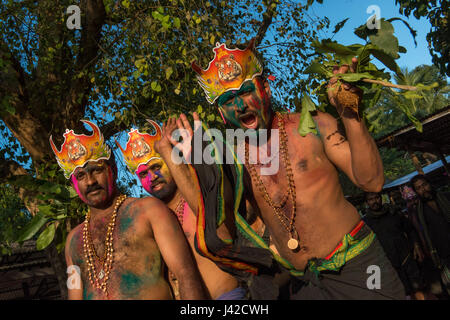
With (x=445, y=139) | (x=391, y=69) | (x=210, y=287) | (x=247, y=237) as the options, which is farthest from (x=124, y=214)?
(x=445, y=139)

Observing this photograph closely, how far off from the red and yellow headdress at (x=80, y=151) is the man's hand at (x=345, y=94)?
2.18 metres

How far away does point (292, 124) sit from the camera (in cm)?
270

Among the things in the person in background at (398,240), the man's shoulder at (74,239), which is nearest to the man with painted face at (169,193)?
the man's shoulder at (74,239)

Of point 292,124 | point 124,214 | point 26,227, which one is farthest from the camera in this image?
point 26,227

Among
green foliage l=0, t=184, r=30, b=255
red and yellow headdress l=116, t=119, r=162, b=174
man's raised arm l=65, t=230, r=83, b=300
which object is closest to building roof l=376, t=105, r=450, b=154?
red and yellow headdress l=116, t=119, r=162, b=174

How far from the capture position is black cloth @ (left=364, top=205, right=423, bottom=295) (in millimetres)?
5996

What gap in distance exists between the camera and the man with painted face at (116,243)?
2861 millimetres

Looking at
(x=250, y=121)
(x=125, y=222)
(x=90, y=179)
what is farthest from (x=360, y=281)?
(x=90, y=179)

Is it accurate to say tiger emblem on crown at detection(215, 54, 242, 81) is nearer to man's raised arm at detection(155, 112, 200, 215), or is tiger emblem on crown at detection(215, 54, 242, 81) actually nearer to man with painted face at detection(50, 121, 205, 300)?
man's raised arm at detection(155, 112, 200, 215)

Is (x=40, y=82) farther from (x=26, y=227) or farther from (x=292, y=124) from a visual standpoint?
(x=292, y=124)

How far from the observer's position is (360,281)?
2252 millimetres

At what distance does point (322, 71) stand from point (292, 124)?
526 millimetres

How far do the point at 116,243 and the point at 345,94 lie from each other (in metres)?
2.06

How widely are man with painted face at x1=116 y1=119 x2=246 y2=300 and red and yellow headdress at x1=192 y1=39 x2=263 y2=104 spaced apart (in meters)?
0.40
